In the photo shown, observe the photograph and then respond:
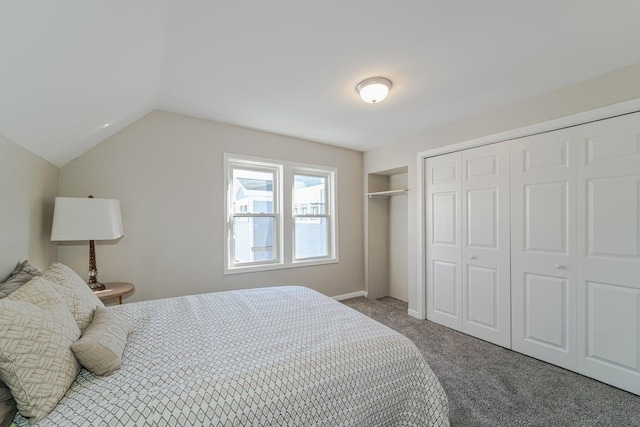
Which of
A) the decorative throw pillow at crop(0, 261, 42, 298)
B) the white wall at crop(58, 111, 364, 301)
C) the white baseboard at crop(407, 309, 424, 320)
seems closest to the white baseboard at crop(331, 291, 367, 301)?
the white baseboard at crop(407, 309, 424, 320)

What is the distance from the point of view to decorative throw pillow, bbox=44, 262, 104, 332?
142 centimetres

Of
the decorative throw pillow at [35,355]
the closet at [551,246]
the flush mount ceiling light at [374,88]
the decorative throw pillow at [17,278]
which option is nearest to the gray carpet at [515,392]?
the closet at [551,246]

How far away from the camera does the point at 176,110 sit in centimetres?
290

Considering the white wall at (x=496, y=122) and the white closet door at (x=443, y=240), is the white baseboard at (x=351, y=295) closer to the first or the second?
the white wall at (x=496, y=122)

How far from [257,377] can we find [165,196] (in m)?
2.44

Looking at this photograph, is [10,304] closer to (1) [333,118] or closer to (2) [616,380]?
(1) [333,118]

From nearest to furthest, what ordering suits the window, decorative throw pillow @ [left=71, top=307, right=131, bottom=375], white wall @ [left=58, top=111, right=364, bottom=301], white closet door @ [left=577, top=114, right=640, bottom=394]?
decorative throw pillow @ [left=71, top=307, right=131, bottom=375] < white closet door @ [left=577, top=114, right=640, bottom=394] < white wall @ [left=58, top=111, right=364, bottom=301] < the window

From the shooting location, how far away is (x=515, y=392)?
2.01m

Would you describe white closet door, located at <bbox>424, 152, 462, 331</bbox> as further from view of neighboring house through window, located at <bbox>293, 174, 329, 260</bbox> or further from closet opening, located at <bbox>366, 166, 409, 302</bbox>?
view of neighboring house through window, located at <bbox>293, 174, 329, 260</bbox>

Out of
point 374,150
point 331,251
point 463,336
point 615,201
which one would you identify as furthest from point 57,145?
point 615,201

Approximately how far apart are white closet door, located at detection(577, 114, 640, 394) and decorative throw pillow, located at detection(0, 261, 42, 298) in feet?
12.9

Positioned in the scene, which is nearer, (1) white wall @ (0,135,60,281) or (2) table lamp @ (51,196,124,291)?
(1) white wall @ (0,135,60,281)

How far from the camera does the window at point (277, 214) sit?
346 cm

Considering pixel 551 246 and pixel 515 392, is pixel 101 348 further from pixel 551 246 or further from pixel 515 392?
pixel 551 246
